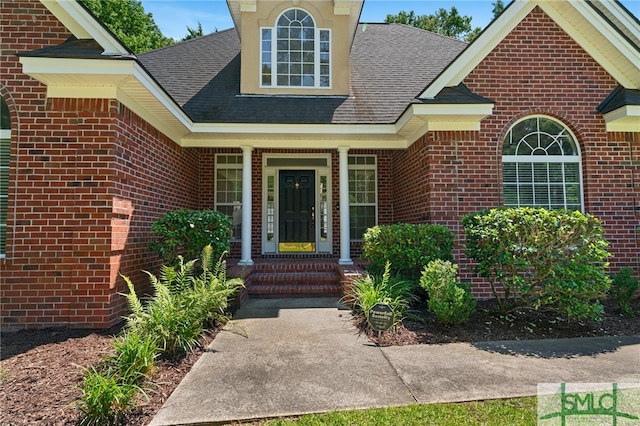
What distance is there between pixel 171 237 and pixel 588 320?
6.56 m

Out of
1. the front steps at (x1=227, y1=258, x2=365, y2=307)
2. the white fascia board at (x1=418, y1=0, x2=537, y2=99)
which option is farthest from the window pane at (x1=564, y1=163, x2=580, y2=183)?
the front steps at (x1=227, y1=258, x2=365, y2=307)

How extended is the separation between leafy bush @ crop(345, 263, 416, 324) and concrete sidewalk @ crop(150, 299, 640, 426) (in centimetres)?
54

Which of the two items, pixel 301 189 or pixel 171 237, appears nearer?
pixel 171 237

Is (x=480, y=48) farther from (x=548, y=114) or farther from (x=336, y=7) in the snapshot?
(x=336, y=7)

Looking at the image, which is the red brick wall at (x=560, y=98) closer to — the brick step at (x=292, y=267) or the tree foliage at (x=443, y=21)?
the brick step at (x=292, y=267)

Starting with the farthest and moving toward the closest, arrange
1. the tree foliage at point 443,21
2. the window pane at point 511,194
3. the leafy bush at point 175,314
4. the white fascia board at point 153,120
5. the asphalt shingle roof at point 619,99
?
the tree foliage at point 443,21, the window pane at point 511,194, the asphalt shingle roof at point 619,99, the white fascia board at point 153,120, the leafy bush at point 175,314

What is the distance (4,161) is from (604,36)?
10140 millimetres

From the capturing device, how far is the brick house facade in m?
4.71

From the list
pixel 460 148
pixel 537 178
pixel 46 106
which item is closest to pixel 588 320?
pixel 537 178

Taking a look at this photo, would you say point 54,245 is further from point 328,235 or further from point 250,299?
point 328,235

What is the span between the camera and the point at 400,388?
10.0ft

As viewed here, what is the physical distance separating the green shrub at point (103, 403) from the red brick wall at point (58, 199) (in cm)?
237

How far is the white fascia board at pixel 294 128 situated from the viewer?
6785mm

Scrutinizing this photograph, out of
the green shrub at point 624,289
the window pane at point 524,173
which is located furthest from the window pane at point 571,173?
the green shrub at point 624,289
